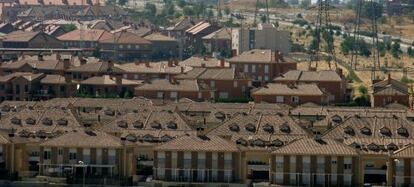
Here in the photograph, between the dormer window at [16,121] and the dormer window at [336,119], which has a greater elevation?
the dormer window at [16,121]

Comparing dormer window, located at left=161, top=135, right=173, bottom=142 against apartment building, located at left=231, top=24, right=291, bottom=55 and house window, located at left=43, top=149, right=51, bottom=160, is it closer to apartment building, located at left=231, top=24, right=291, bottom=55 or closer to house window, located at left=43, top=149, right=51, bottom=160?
house window, located at left=43, top=149, right=51, bottom=160

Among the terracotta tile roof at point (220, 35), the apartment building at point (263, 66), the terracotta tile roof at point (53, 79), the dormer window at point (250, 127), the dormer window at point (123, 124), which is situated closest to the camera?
the dormer window at point (250, 127)

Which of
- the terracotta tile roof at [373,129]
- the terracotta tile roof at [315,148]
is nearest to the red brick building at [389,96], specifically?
the terracotta tile roof at [373,129]

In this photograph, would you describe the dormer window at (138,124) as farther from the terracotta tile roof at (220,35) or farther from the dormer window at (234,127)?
the terracotta tile roof at (220,35)

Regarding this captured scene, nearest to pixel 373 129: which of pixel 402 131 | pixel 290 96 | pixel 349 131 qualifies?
pixel 349 131

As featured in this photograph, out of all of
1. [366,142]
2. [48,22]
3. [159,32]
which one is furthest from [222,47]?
[366,142]

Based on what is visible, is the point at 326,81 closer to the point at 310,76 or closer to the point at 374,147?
the point at 310,76
